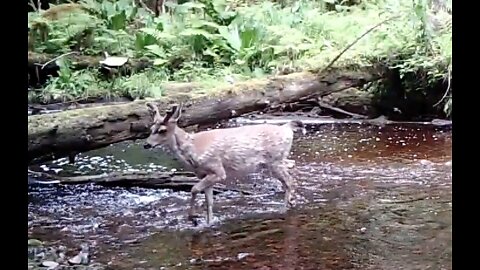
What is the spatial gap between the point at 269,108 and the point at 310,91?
82cm

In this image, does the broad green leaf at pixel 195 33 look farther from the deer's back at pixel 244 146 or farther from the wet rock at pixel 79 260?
the wet rock at pixel 79 260

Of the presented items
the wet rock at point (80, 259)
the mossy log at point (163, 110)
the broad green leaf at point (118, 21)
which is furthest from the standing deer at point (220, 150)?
the broad green leaf at point (118, 21)

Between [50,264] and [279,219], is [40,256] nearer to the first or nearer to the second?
[50,264]

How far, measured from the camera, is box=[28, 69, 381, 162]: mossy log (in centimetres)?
637

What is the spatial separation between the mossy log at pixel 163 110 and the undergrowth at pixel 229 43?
1.22 ft

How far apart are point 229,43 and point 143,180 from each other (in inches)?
237

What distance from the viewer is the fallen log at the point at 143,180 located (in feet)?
22.3

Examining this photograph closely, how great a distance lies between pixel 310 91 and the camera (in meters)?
9.27

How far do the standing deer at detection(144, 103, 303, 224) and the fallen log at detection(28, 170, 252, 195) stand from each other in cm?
53

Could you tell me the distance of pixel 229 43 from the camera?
12445 mm

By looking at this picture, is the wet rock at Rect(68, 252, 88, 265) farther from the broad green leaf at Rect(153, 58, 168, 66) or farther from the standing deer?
the broad green leaf at Rect(153, 58, 168, 66)

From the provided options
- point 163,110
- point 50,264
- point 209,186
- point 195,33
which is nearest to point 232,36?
point 195,33

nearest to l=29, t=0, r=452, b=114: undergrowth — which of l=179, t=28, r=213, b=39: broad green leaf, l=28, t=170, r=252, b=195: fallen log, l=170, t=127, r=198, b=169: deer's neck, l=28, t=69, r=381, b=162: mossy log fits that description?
l=179, t=28, r=213, b=39: broad green leaf
